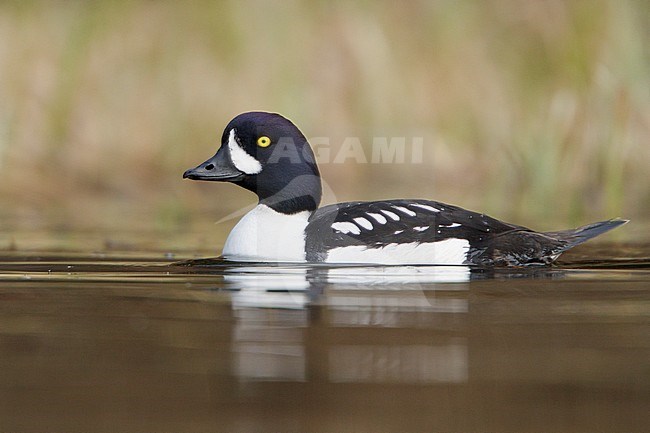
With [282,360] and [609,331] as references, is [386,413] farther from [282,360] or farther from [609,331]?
[609,331]

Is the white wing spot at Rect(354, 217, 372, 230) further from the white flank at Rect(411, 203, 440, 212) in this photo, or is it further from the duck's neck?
the duck's neck

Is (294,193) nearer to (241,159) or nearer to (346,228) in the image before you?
(241,159)

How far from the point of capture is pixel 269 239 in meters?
6.52

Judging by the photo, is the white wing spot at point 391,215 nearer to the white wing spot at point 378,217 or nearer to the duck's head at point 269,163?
the white wing spot at point 378,217

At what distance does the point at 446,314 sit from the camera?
4418mm

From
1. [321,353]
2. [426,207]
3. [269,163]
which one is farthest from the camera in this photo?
[269,163]

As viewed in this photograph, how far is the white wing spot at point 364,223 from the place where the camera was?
20.5ft

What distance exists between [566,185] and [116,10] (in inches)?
179

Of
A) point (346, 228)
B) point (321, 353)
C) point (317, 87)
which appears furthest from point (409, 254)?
point (317, 87)

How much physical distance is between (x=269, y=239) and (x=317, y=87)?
4.46m

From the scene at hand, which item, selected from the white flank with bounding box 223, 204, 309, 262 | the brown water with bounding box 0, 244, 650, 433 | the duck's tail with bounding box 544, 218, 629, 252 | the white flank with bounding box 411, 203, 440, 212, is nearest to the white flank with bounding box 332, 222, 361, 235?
the white flank with bounding box 223, 204, 309, 262

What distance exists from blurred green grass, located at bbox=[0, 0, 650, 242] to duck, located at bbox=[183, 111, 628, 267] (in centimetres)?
323

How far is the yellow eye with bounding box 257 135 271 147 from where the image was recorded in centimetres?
668

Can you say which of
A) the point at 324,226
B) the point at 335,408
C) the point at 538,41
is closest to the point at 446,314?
the point at 335,408
